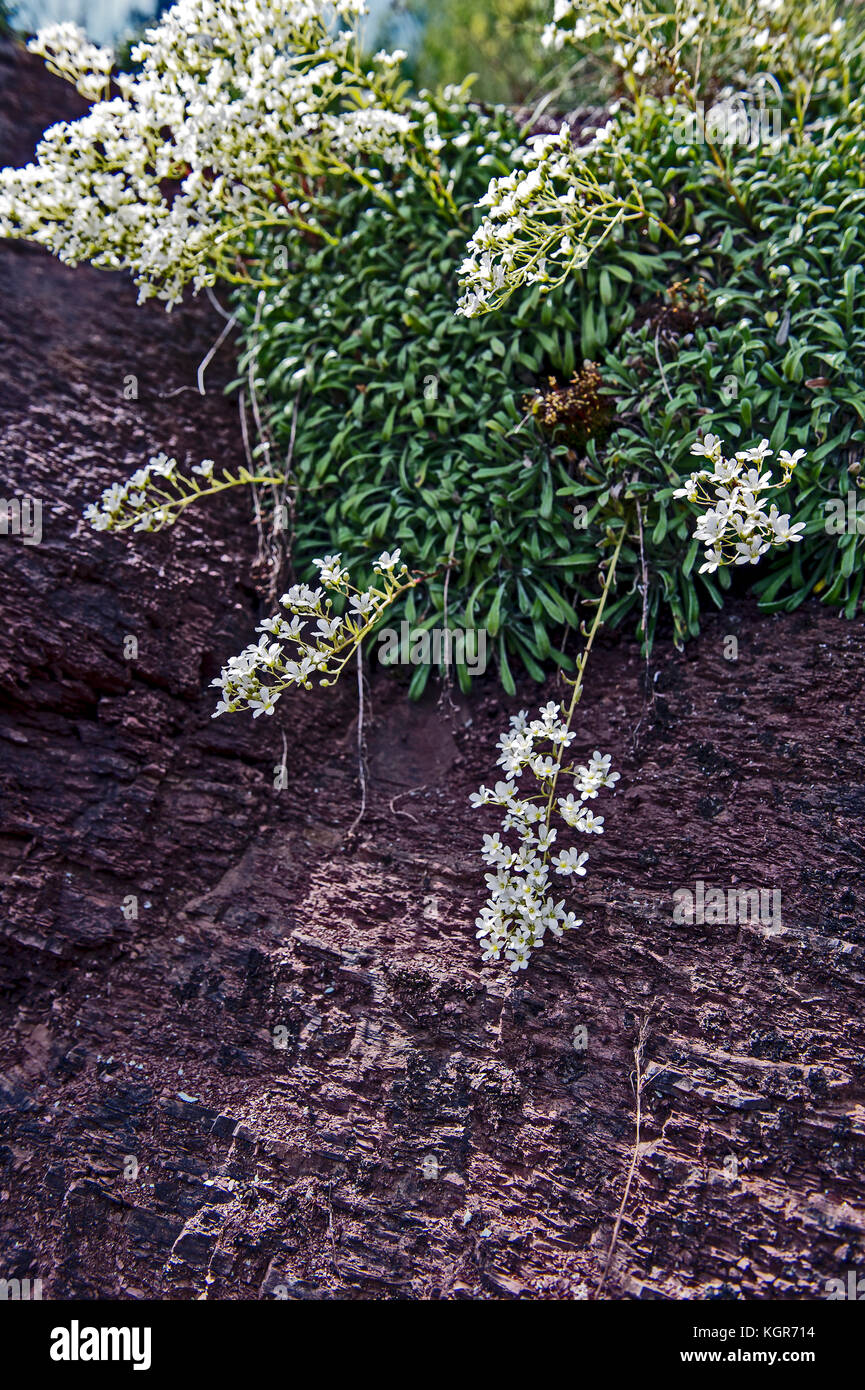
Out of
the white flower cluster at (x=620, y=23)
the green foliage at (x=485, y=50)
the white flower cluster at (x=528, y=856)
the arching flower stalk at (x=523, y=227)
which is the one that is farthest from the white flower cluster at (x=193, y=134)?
the green foliage at (x=485, y=50)

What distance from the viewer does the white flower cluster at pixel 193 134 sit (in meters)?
3.01

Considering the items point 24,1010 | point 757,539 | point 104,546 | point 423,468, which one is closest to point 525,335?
point 423,468

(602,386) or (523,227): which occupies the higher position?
(523,227)

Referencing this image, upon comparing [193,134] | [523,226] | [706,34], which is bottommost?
[523,226]

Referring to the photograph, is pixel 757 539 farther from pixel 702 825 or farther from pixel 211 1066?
pixel 211 1066

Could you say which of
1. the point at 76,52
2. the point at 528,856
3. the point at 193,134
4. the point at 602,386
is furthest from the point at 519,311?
the point at 528,856

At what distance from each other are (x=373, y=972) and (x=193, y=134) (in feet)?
9.51

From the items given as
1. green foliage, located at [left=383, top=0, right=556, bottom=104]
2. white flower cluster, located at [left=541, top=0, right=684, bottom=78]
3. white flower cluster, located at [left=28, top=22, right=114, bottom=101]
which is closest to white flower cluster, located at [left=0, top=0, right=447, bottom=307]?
white flower cluster, located at [left=28, top=22, right=114, bottom=101]

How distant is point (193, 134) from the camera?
305 cm

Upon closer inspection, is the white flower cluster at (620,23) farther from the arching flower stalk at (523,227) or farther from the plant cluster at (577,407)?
the plant cluster at (577,407)

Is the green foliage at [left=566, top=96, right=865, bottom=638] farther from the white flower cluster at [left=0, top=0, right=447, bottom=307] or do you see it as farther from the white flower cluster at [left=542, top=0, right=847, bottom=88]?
the white flower cluster at [left=0, top=0, right=447, bottom=307]

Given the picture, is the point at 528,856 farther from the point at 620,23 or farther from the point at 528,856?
the point at 620,23

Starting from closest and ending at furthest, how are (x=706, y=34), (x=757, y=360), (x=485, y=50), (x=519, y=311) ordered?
(x=757, y=360)
(x=519, y=311)
(x=706, y=34)
(x=485, y=50)

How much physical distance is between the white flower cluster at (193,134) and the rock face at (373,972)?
66 centimetres
